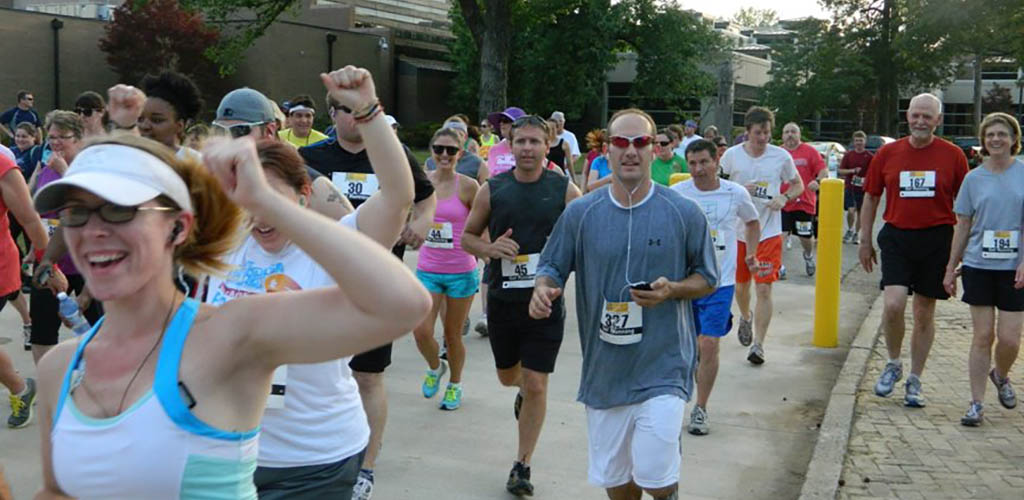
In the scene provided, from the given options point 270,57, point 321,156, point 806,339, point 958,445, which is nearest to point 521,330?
point 321,156

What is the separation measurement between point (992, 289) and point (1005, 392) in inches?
32.4

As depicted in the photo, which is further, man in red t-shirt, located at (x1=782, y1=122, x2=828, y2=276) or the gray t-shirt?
man in red t-shirt, located at (x1=782, y1=122, x2=828, y2=276)

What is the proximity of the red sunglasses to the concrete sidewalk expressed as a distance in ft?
6.80

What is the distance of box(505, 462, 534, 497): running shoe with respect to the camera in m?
6.21

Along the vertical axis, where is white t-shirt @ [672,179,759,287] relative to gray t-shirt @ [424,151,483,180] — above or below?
below

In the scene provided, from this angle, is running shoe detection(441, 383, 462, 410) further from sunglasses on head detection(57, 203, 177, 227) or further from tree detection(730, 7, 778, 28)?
tree detection(730, 7, 778, 28)

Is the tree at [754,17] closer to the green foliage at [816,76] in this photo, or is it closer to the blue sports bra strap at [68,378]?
the green foliage at [816,76]

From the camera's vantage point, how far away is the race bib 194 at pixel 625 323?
16.2ft

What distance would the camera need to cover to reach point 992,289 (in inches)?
307

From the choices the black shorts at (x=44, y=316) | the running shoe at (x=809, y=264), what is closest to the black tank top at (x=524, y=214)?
the black shorts at (x=44, y=316)

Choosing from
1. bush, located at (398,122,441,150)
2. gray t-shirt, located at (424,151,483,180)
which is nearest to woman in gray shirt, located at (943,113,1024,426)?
gray t-shirt, located at (424,151,483,180)

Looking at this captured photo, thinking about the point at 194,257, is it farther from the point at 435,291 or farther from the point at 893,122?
the point at 893,122

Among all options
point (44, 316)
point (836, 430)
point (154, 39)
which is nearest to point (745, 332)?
point (836, 430)

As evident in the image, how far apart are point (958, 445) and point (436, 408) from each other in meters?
3.42
